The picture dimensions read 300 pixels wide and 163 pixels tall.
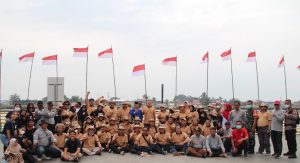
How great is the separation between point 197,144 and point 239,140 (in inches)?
55.7

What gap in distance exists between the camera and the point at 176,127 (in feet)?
43.2

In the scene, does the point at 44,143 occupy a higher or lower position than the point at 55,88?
lower

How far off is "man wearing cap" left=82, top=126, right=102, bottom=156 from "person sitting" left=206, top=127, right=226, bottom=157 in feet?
12.1

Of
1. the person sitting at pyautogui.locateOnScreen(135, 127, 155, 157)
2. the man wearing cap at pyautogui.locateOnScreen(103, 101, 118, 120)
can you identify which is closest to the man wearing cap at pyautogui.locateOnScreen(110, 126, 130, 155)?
the person sitting at pyautogui.locateOnScreen(135, 127, 155, 157)

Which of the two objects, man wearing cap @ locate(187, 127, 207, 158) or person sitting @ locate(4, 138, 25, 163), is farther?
man wearing cap @ locate(187, 127, 207, 158)

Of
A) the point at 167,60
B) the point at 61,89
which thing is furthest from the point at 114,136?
the point at 167,60

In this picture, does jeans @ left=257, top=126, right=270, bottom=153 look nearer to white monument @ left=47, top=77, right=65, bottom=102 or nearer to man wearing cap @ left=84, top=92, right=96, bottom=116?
man wearing cap @ left=84, top=92, right=96, bottom=116

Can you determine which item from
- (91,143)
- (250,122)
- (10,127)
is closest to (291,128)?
(250,122)

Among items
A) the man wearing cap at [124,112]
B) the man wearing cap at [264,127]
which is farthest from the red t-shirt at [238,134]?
the man wearing cap at [124,112]

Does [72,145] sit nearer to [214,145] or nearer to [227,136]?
[214,145]

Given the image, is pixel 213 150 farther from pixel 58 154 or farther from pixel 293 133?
pixel 58 154

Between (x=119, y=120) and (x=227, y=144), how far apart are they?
4.16 metres

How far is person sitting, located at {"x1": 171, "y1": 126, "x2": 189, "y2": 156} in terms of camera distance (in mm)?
12863

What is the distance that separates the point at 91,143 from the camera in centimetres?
1253
